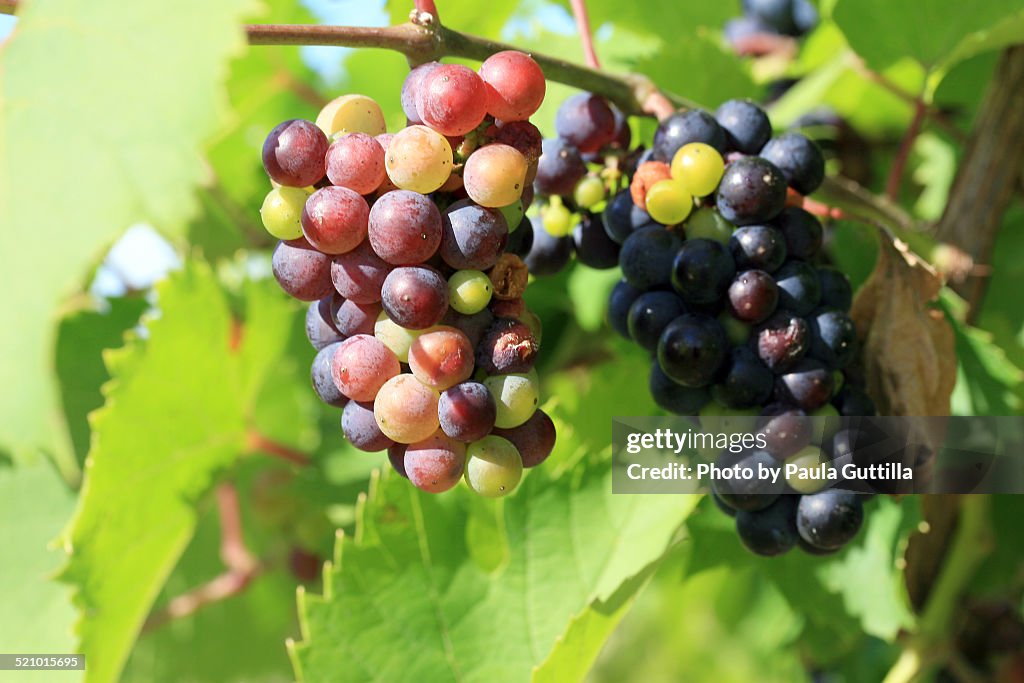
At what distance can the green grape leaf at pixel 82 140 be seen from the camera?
23.5 inches

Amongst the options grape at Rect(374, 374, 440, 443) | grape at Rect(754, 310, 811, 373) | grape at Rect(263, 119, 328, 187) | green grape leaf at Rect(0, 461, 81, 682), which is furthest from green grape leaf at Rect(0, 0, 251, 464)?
green grape leaf at Rect(0, 461, 81, 682)

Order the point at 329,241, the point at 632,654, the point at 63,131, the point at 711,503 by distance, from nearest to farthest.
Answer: the point at 63,131, the point at 329,241, the point at 711,503, the point at 632,654

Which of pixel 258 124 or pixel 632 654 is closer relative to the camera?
pixel 258 124

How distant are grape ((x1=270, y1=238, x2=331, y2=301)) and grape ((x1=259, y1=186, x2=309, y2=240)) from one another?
0.02 metres

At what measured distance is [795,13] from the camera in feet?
6.13

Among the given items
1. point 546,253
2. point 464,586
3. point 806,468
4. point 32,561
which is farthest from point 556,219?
point 32,561

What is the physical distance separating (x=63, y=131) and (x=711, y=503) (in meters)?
0.88

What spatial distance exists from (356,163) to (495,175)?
0.38 feet

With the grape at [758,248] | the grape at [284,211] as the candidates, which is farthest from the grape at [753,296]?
the grape at [284,211]

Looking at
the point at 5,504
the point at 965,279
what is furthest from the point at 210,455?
the point at 965,279

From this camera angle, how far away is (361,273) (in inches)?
30.9

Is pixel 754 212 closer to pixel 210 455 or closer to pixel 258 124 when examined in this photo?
pixel 210 455

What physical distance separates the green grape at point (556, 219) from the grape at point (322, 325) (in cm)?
27

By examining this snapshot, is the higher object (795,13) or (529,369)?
(795,13)
